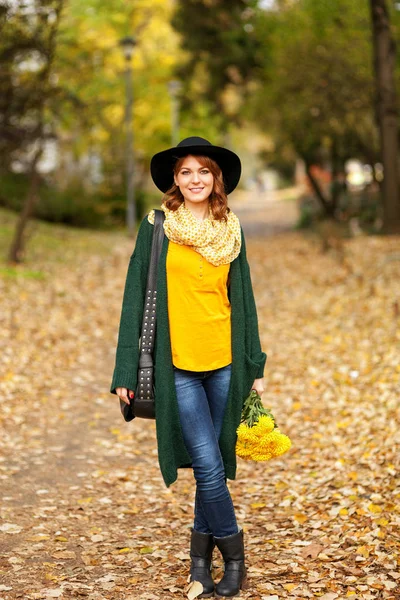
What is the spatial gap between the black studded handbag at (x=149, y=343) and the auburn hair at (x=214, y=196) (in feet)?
0.50

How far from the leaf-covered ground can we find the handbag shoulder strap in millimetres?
1270

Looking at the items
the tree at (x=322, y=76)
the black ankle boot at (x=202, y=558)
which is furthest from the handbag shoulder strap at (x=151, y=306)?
the tree at (x=322, y=76)

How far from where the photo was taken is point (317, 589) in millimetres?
4211

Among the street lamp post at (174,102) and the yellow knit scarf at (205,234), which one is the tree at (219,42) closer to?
the street lamp post at (174,102)

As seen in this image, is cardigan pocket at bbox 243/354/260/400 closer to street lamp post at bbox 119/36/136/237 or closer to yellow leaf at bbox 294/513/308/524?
yellow leaf at bbox 294/513/308/524

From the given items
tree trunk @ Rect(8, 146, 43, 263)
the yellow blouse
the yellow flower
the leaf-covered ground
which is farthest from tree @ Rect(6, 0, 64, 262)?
the yellow flower

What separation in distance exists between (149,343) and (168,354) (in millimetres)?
121

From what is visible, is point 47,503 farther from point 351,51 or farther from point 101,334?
point 351,51

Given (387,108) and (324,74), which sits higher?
(324,74)

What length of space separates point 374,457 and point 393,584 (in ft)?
6.71

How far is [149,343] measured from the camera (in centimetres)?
396

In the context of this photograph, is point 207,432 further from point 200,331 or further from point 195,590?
Result: point 195,590

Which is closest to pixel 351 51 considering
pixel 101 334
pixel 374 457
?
pixel 101 334

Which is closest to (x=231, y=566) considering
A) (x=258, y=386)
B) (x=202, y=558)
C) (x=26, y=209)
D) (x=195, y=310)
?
(x=202, y=558)
